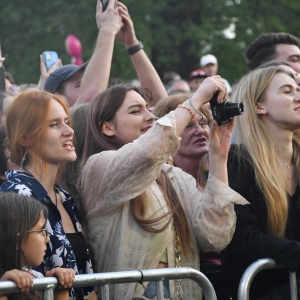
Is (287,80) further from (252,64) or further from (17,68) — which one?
(17,68)

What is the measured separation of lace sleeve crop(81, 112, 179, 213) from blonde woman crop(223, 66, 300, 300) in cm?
76

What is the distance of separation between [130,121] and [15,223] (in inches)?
44.1

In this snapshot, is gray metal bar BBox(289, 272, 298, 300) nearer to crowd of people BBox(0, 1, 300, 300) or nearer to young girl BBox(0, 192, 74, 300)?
crowd of people BBox(0, 1, 300, 300)

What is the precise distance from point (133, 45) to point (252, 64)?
3.98 feet

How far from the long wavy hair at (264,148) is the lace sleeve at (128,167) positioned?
2.75ft

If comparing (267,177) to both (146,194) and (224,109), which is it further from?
(146,194)

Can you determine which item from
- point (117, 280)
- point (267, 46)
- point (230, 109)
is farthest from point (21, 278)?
point (267, 46)

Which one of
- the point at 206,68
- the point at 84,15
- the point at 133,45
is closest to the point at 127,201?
the point at 133,45

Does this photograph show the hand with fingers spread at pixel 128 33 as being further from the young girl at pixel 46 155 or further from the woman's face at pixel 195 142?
the young girl at pixel 46 155

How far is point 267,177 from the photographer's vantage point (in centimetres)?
512

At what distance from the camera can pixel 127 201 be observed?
15.2ft

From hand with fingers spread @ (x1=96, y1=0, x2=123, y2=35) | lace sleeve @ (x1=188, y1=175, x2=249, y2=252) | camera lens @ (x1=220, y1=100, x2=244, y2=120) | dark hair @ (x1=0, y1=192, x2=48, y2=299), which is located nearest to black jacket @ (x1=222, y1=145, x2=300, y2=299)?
lace sleeve @ (x1=188, y1=175, x2=249, y2=252)

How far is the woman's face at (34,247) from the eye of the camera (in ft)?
13.5

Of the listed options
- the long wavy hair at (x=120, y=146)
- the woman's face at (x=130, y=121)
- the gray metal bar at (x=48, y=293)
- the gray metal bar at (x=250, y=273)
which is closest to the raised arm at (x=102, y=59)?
the long wavy hair at (x=120, y=146)
